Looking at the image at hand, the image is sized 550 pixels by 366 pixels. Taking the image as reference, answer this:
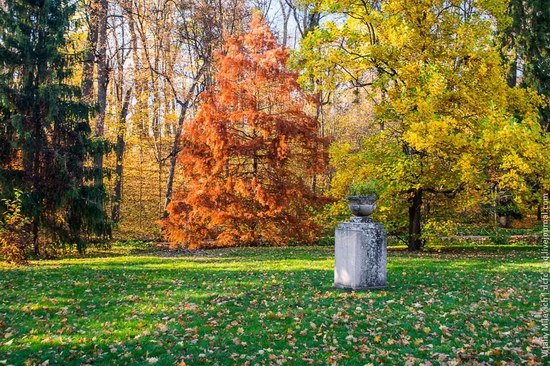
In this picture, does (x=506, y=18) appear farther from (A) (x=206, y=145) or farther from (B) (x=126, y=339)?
(B) (x=126, y=339)

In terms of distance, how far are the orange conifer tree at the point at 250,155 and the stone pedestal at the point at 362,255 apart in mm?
10390

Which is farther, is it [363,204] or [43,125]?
[43,125]

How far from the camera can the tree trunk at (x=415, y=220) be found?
16.3 metres

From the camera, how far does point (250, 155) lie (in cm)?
1964

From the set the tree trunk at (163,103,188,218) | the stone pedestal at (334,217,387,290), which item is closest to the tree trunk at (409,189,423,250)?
the stone pedestal at (334,217,387,290)

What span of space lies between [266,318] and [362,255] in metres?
2.60

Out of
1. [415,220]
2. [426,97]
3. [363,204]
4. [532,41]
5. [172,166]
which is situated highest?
[532,41]

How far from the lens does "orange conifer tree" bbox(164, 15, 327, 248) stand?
63.5 ft

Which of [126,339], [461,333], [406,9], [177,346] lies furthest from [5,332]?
[406,9]

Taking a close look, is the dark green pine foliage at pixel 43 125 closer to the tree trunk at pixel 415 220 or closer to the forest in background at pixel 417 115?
the forest in background at pixel 417 115

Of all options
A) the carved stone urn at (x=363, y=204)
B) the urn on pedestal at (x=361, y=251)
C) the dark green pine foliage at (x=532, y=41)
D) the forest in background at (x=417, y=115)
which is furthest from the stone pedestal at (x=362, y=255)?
the dark green pine foliage at (x=532, y=41)

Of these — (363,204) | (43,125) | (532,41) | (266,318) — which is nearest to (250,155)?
(43,125)

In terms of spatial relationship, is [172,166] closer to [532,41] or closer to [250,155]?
[250,155]

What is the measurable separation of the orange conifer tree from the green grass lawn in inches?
330
